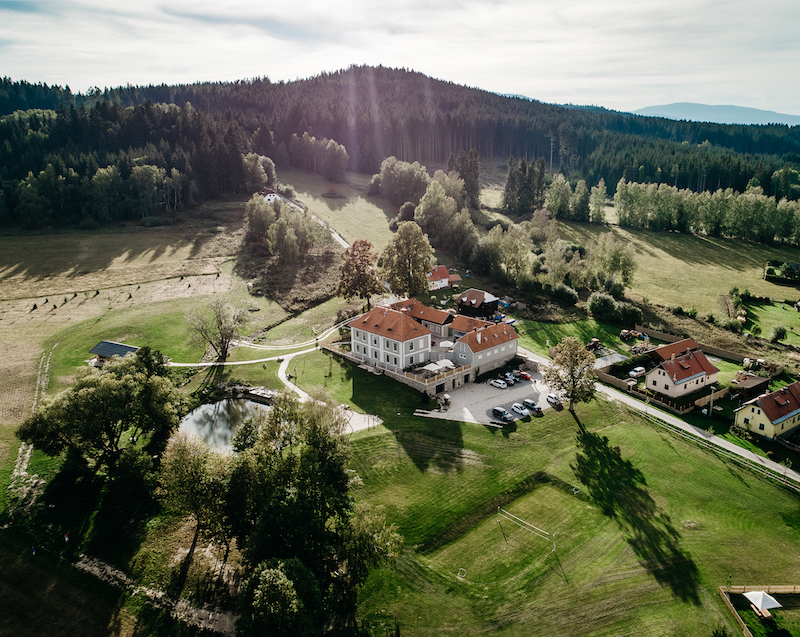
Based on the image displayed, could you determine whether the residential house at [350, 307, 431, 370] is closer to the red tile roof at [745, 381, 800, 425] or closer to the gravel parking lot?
the gravel parking lot

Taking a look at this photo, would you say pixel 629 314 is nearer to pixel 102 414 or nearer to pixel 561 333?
pixel 561 333

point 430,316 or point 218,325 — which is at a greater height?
point 430,316

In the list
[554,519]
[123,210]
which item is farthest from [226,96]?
[554,519]

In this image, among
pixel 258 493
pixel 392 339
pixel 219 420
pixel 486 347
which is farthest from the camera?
pixel 486 347

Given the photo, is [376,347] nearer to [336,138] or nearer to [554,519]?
[554,519]

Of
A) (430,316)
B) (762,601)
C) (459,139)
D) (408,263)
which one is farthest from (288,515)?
(459,139)

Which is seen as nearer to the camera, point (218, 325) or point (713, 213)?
point (218, 325)
